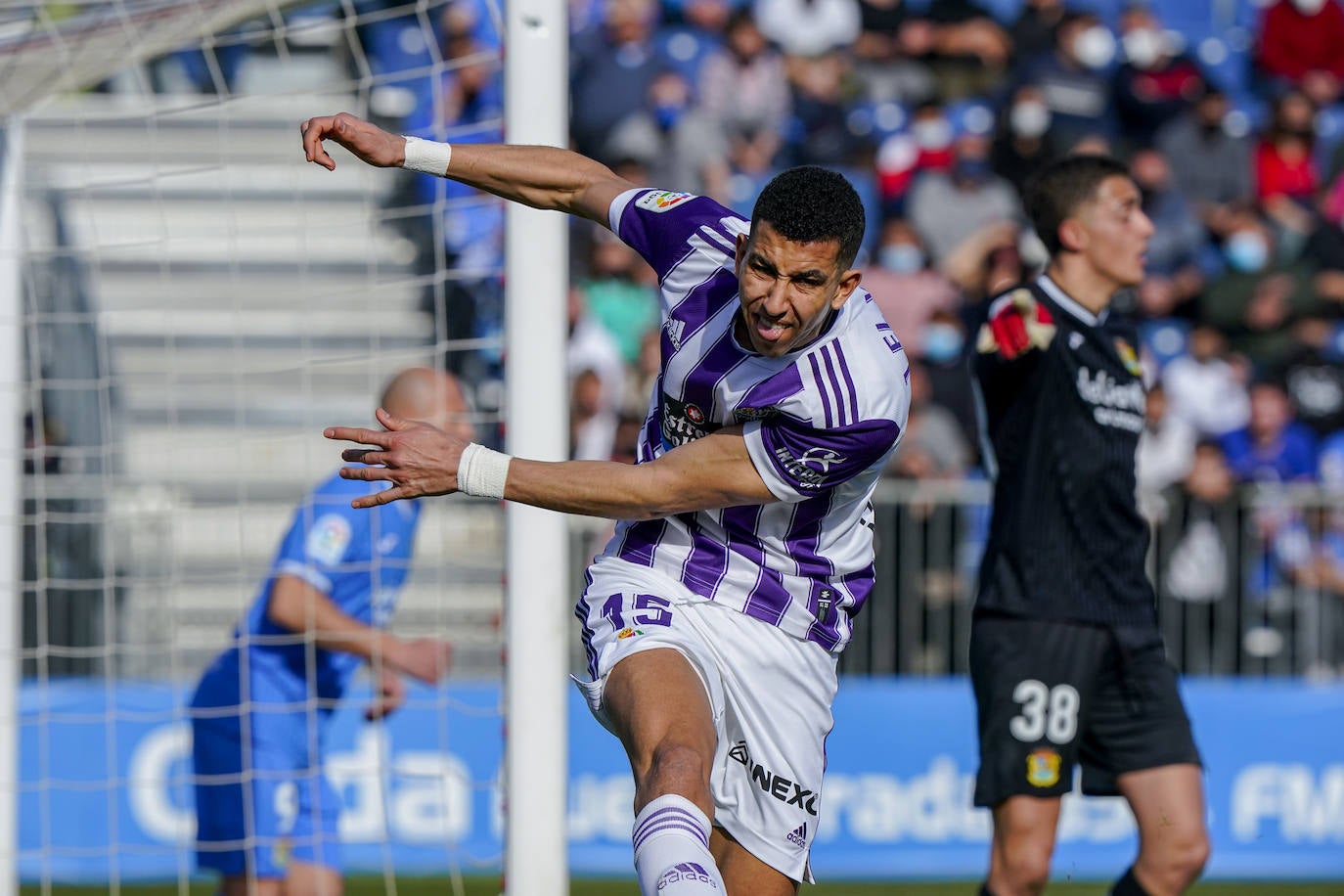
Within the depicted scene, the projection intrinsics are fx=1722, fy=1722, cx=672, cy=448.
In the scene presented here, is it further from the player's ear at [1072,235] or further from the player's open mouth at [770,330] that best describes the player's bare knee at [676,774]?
the player's ear at [1072,235]

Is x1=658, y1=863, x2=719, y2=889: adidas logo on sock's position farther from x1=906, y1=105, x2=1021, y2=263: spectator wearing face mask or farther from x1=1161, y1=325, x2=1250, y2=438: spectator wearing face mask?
x1=906, y1=105, x2=1021, y2=263: spectator wearing face mask

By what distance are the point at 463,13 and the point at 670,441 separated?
7610 mm

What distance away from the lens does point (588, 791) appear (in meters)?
9.26

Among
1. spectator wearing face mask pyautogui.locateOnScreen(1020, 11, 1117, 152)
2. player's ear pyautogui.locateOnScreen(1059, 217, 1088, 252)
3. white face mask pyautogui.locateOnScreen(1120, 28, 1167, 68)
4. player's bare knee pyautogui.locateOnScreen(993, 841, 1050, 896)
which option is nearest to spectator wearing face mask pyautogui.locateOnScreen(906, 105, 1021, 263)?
spectator wearing face mask pyautogui.locateOnScreen(1020, 11, 1117, 152)

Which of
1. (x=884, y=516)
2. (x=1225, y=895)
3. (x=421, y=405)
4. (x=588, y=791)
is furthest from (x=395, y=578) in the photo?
(x=1225, y=895)

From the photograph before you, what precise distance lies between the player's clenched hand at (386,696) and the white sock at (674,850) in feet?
8.40

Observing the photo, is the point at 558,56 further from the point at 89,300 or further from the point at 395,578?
the point at 89,300

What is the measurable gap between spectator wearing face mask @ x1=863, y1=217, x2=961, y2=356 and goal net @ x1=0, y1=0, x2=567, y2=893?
2602 mm

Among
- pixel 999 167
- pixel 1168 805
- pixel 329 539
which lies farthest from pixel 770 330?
pixel 999 167

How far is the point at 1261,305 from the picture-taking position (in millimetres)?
11648

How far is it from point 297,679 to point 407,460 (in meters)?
2.65

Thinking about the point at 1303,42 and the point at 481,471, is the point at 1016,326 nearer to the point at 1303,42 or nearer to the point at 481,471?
the point at 481,471

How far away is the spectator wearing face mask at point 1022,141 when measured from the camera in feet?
39.6

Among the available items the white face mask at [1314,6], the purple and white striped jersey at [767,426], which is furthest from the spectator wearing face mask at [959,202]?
the purple and white striped jersey at [767,426]
